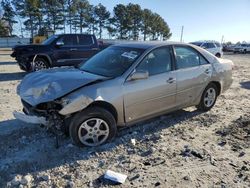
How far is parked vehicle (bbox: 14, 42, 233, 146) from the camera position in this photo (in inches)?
181

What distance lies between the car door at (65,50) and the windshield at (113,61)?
7.32 metres

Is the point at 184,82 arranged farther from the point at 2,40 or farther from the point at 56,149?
the point at 2,40

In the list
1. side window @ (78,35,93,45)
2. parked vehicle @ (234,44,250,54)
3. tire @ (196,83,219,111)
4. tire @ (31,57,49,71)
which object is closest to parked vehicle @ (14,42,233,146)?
tire @ (196,83,219,111)

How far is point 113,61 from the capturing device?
5.56 meters

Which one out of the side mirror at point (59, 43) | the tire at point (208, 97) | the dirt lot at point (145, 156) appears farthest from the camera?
the side mirror at point (59, 43)

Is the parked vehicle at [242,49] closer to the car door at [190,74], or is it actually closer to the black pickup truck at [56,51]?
the black pickup truck at [56,51]

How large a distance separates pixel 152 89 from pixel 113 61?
0.90 meters

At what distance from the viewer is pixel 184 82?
595 centimetres

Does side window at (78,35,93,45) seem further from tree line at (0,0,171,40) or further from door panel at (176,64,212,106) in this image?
tree line at (0,0,171,40)

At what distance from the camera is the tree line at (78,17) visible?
156ft

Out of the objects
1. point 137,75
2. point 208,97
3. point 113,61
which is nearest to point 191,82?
point 208,97

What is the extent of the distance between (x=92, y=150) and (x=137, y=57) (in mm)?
1795

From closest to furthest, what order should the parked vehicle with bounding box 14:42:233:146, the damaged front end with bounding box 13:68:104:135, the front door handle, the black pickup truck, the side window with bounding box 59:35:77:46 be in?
the damaged front end with bounding box 13:68:104:135
the parked vehicle with bounding box 14:42:233:146
the front door handle
the black pickup truck
the side window with bounding box 59:35:77:46

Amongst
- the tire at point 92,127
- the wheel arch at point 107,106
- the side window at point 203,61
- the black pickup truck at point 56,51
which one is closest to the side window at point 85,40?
the black pickup truck at point 56,51
